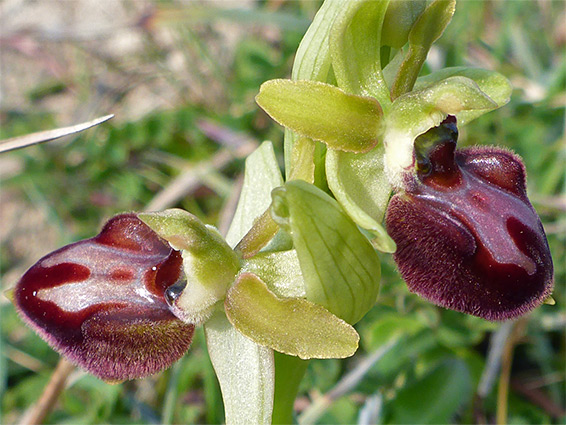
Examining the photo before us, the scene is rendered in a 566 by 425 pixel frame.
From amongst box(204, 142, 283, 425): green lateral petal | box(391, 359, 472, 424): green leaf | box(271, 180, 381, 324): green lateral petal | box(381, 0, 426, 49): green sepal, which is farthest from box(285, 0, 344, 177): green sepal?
box(391, 359, 472, 424): green leaf

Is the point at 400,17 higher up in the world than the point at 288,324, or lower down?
higher up

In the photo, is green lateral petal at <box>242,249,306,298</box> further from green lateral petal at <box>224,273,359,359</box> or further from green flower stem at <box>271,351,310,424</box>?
green flower stem at <box>271,351,310,424</box>

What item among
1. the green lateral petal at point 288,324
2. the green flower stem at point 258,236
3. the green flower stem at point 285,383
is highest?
the green flower stem at point 258,236

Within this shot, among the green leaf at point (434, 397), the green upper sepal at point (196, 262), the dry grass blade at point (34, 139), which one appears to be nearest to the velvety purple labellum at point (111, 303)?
the green upper sepal at point (196, 262)

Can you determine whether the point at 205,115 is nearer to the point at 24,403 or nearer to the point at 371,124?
the point at 24,403

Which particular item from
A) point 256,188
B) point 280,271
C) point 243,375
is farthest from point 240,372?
point 256,188

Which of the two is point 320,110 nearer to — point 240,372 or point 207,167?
point 240,372

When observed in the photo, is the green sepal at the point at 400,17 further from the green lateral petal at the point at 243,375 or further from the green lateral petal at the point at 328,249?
the green lateral petal at the point at 243,375
